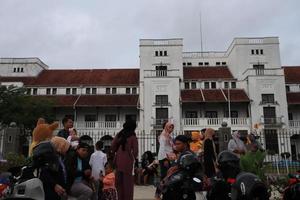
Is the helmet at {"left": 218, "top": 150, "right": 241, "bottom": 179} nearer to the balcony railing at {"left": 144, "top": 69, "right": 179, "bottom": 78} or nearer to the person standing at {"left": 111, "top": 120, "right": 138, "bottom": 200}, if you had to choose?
the person standing at {"left": 111, "top": 120, "right": 138, "bottom": 200}

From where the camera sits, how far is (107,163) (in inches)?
318

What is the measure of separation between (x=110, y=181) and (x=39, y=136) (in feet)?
7.20

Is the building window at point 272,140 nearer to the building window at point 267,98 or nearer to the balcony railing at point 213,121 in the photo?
the balcony railing at point 213,121

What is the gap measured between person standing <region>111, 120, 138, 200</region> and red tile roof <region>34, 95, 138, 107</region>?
89.4ft

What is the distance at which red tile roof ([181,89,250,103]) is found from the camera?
108 ft

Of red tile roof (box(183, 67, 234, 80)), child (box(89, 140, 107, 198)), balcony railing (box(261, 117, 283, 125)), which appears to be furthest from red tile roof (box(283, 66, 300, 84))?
child (box(89, 140, 107, 198))

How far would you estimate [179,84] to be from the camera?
34656 mm

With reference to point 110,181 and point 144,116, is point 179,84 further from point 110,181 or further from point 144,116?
point 110,181

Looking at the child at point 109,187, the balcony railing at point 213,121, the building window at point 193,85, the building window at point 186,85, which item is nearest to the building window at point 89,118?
the balcony railing at point 213,121

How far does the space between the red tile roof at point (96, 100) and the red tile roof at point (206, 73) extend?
7182 mm

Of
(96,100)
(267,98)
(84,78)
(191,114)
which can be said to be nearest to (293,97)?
(267,98)

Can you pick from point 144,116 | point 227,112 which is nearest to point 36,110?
point 144,116

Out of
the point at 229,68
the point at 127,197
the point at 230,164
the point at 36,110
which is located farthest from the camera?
the point at 229,68

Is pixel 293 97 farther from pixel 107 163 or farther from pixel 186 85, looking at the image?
pixel 107 163
